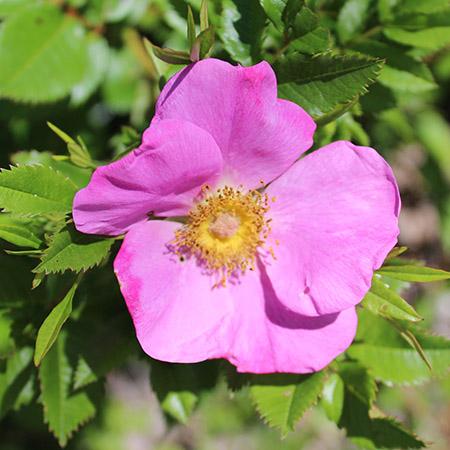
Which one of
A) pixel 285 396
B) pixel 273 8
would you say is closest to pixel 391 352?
pixel 285 396

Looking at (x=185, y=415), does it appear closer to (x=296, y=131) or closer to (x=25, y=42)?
(x=296, y=131)

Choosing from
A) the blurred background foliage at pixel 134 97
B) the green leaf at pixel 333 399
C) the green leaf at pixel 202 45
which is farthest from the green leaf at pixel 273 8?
the green leaf at pixel 333 399

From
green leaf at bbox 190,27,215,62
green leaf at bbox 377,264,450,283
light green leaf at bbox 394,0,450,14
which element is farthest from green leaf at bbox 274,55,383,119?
light green leaf at bbox 394,0,450,14

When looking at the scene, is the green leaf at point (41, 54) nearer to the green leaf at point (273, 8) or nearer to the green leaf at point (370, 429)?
the green leaf at point (273, 8)

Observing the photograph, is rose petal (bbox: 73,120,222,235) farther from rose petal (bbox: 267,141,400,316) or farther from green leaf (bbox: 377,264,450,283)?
green leaf (bbox: 377,264,450,283)

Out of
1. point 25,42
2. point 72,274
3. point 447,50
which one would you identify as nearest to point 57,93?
point 25,42

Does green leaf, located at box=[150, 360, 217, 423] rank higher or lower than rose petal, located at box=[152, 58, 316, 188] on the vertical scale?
lower
